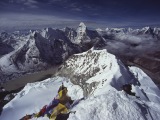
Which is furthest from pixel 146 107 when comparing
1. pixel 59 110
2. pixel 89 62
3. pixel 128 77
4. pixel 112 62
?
pixel 89 62

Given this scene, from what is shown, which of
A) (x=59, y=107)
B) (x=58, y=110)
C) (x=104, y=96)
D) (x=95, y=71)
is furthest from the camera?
(x=95, y=71)

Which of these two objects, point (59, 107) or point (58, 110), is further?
point (59, 107)

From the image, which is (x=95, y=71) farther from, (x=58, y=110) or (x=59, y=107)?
(x=58, y=110)

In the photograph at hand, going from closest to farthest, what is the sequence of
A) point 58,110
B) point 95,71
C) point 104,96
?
point 104,96, point 58,110, point 95,71

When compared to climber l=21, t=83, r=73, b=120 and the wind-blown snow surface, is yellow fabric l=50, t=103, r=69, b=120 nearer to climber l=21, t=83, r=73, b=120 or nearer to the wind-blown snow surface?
climber l=21, t=83, r=73, b=120

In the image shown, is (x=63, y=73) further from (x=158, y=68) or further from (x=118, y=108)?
(x=158, y=68)

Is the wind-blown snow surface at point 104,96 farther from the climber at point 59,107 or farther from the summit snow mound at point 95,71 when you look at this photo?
the climber at point 59,107

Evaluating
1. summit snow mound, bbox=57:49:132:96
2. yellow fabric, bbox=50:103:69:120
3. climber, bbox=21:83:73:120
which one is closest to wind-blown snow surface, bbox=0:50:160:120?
summit snow mound, bbox=57:49:132:96

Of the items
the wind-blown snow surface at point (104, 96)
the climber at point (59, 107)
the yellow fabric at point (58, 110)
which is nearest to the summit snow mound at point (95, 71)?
the wind-blown snow surface at point (104, 96)

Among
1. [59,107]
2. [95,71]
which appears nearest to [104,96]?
[59,107]
